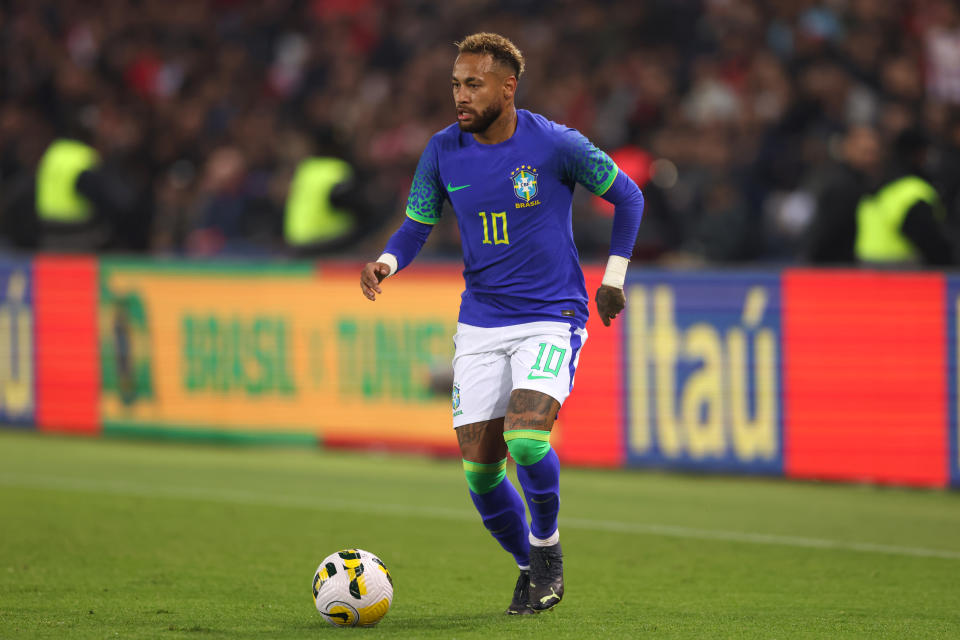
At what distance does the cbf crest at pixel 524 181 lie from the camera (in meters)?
6.15

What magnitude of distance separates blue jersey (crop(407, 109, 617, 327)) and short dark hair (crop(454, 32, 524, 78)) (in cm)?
24

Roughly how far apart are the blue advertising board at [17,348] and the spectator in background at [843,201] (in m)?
6.73

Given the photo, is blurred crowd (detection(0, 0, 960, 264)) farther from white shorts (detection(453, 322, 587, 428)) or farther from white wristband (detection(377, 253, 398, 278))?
white wristband (detection(377, 253, 398, 278))

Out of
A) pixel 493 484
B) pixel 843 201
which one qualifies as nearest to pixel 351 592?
pixel 493 484

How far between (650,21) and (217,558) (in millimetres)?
10565

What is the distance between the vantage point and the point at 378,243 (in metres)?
14.2

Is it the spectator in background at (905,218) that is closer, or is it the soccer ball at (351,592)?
the soccer ball at (351,592)

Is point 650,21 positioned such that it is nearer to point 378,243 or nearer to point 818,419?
point 378,243

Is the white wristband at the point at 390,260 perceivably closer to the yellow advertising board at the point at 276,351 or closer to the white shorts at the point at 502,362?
the white shorts at the point at 502,362

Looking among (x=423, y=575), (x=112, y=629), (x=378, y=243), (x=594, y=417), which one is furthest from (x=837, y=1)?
(x=112, y=629)

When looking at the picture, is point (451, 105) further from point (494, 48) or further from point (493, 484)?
point (493, 484)

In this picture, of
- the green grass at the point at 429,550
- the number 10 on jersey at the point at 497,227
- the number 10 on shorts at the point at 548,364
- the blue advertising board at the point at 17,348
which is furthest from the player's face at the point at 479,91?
the blue advertising board at the point at 17,348

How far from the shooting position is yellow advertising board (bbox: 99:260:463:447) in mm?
11797

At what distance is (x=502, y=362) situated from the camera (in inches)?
245
